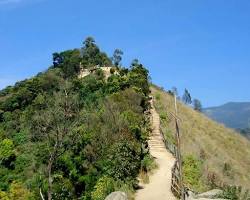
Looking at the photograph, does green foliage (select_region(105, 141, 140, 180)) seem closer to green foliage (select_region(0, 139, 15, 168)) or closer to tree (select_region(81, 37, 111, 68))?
green foliage (select_region(0, 139, 15, 168))

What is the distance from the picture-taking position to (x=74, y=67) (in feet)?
266

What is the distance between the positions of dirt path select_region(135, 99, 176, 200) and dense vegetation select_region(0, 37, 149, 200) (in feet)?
3.42

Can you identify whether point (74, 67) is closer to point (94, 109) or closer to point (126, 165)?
point (94, 109)

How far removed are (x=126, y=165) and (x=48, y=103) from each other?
32.0m

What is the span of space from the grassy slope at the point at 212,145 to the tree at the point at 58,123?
31.9 feet

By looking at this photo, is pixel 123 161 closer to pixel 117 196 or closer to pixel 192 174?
pixel 117 196

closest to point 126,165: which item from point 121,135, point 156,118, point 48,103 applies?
point 121,135

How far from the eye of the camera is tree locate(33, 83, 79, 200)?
131ft

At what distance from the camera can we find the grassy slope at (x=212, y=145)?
48094 millimetres

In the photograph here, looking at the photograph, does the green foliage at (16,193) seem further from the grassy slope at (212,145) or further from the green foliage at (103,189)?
the grassy slope at (212,145)

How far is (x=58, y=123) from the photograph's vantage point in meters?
44.0

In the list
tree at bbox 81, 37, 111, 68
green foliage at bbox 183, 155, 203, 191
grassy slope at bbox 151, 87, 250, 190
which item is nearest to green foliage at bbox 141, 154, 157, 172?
green foliage at bbox 183, 155, 203, 191

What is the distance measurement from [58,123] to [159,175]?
12004 mm

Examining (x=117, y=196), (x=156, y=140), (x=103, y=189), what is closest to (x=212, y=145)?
(x=156, y=140)
